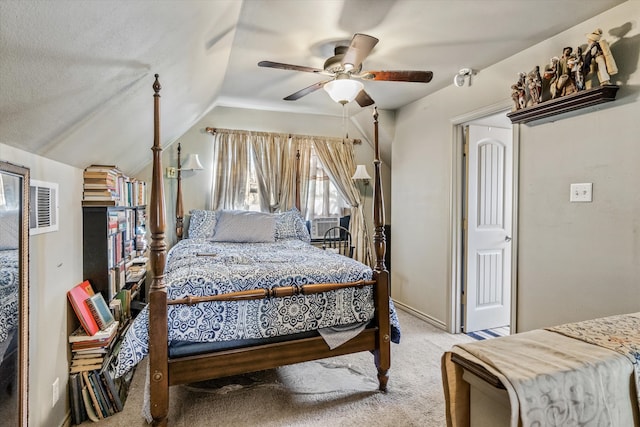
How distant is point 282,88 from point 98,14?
2.50 metres

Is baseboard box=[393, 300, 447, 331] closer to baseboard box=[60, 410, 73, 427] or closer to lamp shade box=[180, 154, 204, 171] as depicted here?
lamp shade box=[180, 154, 204, 171]

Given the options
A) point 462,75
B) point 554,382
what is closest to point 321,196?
point 462,75

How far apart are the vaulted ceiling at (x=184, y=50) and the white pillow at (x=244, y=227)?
100cm

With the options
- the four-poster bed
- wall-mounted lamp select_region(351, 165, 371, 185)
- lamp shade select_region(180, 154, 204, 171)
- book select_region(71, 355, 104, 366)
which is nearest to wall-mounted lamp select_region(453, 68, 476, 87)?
the four-poster bed

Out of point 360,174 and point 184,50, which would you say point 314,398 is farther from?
point 360,174

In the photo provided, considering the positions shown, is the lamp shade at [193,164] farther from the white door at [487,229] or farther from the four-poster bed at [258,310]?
the white door at [487,229]

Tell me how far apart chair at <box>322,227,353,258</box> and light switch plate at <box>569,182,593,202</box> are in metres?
2.59

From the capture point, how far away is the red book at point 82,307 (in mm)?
1952

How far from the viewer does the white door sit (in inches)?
130

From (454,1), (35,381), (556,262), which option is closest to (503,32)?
(454,1)

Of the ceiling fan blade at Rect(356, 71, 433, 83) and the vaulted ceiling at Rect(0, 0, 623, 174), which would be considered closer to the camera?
the vaulted ceiling at Rect(0, 0, 623, 174)

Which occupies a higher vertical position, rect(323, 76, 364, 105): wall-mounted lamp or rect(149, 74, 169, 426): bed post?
rect(323, 76, 364, 105): wall-mounted lamp

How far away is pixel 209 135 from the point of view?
4074 millimetres

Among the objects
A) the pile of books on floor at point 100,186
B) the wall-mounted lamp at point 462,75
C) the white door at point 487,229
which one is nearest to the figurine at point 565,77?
the wall-mounted lamp at point 462,75
